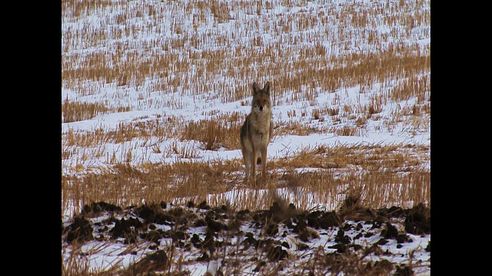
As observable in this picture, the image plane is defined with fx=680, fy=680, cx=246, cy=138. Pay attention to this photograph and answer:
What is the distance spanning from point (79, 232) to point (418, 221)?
8.48ft

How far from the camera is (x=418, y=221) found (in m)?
5.26

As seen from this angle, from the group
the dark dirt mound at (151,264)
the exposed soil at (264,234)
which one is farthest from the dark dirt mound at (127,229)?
the dark dirt mound at (151,264)

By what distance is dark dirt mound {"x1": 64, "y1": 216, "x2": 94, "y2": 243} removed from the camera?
5.04 metres

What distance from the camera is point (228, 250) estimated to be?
4.60 meters

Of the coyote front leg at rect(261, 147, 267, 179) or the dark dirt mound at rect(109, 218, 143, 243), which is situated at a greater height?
the dark dirt mound at rect(109, 218, 143, 243)

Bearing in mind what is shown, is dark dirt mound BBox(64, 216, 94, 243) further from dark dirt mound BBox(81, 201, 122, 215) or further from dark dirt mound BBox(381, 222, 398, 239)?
dark dirt mound BBox(381, 222, 398, 239)

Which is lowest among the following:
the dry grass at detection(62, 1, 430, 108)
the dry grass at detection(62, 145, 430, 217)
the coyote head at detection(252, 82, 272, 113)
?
the dry grass at detection(62, 145, 430, 217)

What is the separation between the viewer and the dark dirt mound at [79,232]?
5035mm

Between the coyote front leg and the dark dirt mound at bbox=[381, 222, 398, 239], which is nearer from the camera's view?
the dark dirt mound at bbox=[381, 222, 398, 239]

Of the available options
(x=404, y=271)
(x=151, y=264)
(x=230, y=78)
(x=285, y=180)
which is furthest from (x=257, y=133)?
(x=230, y=78)

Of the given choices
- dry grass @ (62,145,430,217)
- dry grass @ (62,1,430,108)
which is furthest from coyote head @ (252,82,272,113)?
dry grass @ (62,1,430,108)

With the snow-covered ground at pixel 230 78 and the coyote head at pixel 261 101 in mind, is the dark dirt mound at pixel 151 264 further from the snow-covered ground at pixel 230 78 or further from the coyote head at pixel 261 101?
the coyote head at pixel 261 101

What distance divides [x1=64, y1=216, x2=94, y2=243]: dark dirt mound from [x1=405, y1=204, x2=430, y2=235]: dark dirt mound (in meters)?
2.39

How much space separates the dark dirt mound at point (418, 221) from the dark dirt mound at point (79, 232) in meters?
2.39
